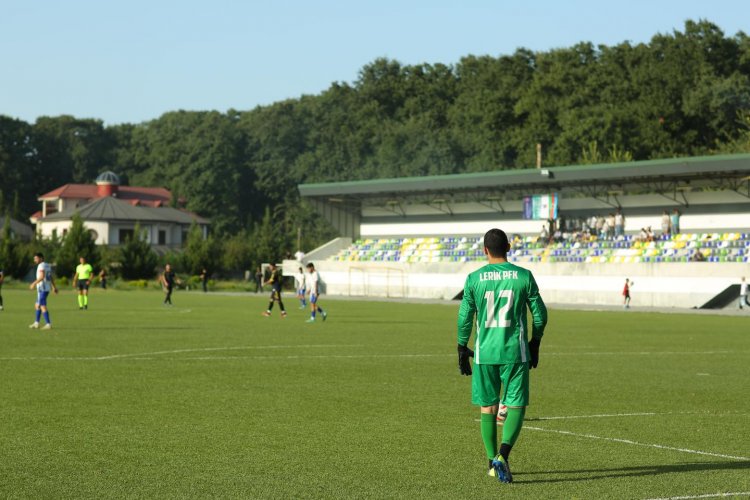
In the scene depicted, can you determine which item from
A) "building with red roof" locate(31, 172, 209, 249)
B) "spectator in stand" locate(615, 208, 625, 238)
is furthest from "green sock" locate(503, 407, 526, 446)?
"building with red roof" locate(31, 172, 209, 249)

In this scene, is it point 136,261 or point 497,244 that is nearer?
point 497,244

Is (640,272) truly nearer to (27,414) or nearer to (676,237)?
(676,237)

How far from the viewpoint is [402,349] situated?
25406 mm

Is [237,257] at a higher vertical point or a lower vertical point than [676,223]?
lower

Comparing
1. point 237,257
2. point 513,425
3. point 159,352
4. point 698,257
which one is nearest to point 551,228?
point 698,257

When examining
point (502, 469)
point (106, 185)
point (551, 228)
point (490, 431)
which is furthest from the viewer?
point (106, 185)

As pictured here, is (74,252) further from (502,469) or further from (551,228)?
(502,469)

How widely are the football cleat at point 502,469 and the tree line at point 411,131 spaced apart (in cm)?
7764

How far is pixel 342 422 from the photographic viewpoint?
41.8 feet

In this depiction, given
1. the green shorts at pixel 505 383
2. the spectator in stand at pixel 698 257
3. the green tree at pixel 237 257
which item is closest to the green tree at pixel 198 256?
the green tree at pixel 237 257

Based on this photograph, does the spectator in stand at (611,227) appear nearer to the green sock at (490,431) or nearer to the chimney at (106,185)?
the green sock at (490,431)

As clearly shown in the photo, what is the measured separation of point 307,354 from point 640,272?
130 feet

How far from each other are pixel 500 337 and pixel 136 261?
271 feet

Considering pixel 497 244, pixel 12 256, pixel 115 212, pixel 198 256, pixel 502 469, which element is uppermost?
pixel 115 212
